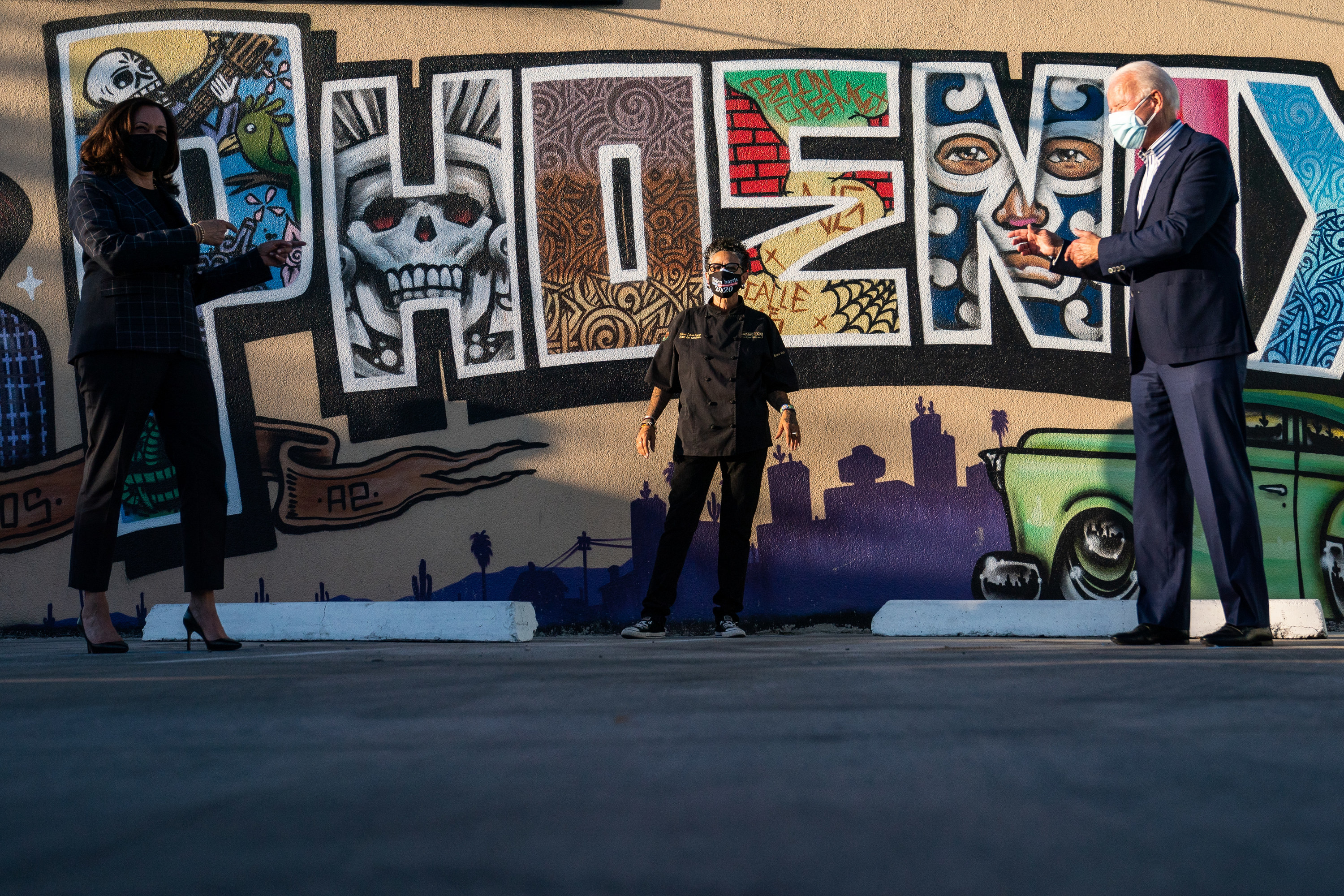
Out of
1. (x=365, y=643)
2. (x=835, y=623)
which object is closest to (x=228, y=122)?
(x=365, y=643)

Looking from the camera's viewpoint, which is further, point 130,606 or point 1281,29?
point 1281,29

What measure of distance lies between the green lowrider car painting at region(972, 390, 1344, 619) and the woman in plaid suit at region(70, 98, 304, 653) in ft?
11.6

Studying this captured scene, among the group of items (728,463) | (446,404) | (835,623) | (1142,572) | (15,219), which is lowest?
(835,623)

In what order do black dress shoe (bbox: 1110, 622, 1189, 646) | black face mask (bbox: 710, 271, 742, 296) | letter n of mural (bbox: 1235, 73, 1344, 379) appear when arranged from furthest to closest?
letter n of mural (bbox: 1235, 73, 1344, 379) < black face mask (bbox: 710, 271, 742, 296) < black dress shoe (bbox: 1110, 622, 1189, 646)

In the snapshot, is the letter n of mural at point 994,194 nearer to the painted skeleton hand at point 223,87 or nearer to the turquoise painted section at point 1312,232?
the turquoise painted section at point 1312,232

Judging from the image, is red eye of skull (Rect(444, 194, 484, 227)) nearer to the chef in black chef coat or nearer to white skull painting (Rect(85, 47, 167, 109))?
the chef in black chef coat

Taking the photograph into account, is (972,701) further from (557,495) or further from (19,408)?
(19,408)

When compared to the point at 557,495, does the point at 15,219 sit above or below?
above

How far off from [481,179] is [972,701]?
14.1 ft

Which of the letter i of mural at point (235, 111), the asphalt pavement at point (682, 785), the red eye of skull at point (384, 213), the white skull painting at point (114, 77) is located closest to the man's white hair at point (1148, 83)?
the asphalt pavement at point (682, 785)

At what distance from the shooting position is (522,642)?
3.99 m

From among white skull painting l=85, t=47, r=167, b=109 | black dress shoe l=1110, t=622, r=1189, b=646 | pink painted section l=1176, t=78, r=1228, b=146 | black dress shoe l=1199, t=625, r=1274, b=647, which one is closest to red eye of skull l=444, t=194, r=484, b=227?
white skull painting l=85, t=47, r=167, b=109

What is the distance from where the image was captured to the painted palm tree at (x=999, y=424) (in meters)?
5.25

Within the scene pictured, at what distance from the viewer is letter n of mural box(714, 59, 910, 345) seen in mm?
5277
